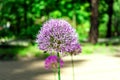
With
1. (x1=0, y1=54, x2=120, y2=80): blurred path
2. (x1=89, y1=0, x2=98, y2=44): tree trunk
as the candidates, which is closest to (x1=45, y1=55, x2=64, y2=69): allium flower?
(x1=0, y1=54, x2=120, y2=80): blurred path

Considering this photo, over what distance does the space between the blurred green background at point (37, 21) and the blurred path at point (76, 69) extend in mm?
1551

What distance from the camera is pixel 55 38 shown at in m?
4.91

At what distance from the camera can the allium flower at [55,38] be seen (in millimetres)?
4906

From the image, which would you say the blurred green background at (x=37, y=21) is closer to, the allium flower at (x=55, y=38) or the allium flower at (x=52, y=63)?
the allium flower at (x=52, y=63)

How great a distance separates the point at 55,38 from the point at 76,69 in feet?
29.0

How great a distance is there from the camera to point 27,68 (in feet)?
47.0

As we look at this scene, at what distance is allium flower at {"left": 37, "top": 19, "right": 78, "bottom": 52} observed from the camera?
4.91m

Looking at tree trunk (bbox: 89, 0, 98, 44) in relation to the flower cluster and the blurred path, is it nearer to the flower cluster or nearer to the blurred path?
the blurred path

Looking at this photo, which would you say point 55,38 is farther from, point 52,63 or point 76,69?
point 76,69

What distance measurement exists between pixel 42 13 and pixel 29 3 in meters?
1.20

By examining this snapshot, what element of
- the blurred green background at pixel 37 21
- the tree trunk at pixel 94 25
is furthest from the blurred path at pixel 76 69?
the tree trunk at pixel 94 25

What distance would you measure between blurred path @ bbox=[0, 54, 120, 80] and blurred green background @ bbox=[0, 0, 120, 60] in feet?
5.09

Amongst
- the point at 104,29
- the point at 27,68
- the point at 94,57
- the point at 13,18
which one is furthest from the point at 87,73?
the point at 104,29

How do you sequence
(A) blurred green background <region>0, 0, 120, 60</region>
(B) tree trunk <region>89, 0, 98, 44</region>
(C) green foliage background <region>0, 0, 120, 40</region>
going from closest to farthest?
(A) blurred green background <region>0, 0, 120, 60</region> < (B) tree trunk <region>89, 0, 98, 44</region> < (C) green foliage background <region>0, 0, 120, 40</region>
